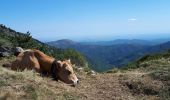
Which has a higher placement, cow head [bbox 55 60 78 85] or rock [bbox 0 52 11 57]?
rock [bbox 0 52 11 57]

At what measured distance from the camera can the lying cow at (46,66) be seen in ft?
37.1

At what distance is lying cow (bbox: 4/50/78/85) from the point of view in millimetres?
11320

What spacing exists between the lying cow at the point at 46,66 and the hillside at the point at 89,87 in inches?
16.1

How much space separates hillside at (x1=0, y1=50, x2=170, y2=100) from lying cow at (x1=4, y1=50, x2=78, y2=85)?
41cm

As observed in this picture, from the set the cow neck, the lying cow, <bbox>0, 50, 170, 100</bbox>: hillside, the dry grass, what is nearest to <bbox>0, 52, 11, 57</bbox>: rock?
the lying cow

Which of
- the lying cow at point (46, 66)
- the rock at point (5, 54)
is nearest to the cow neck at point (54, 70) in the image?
the lying cow at point (46, 66)

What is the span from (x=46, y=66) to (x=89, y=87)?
1555mm

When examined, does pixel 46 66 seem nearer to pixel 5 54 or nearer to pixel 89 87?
pixel 89 87

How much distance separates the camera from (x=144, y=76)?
12766mm

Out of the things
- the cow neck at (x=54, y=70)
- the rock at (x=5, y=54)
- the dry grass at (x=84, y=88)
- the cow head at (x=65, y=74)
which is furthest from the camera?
the rock at (x=5, y=54)

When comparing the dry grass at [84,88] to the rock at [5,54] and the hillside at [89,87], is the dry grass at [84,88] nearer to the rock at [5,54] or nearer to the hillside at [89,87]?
the hillside at [89,87]

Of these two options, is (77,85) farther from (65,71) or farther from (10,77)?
(10,77)

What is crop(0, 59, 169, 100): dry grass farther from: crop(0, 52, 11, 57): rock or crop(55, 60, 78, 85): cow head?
crop(0, 52, 11, 57): rock

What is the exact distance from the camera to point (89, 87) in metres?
11.3
